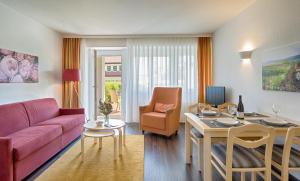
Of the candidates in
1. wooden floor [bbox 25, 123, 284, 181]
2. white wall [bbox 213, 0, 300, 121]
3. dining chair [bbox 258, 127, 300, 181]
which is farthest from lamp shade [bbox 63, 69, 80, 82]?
dining chair [bbox 258, 127, 300, 181]

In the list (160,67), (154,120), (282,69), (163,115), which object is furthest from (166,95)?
(282,69)

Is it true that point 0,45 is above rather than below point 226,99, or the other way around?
above

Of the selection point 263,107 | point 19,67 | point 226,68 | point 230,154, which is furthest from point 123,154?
point 226,68

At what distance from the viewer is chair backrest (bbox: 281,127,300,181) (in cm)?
160

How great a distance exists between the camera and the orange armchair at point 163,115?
3.93 meters

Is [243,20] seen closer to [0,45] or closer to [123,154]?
[123,154]

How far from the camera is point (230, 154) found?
1.69 m

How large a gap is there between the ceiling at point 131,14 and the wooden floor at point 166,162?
2457mm

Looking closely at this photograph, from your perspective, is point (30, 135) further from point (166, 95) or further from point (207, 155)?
point (166, 95)

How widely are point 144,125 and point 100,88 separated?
235cm

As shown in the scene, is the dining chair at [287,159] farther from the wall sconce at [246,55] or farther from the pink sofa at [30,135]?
the pink sofa at [30,135]

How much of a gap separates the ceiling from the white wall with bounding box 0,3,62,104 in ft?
0.62

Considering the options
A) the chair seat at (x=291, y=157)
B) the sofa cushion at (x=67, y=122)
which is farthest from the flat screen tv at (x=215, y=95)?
the sofa cushion at (x=67, y=122)

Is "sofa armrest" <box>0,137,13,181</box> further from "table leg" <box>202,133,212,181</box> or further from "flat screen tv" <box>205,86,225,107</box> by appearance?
"flat screen tv" <box>205,86,225,107</box>
